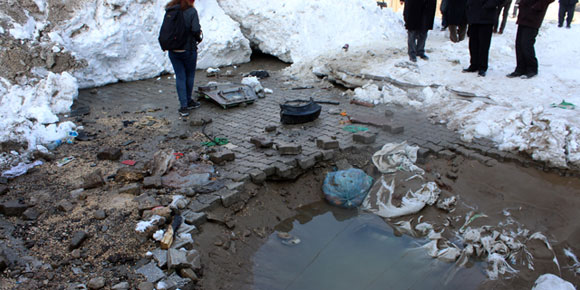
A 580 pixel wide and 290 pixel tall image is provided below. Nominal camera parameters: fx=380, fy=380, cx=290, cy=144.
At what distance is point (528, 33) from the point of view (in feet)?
20.9

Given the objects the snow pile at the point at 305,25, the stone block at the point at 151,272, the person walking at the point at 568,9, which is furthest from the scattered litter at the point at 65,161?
the person walking at the point at 568,9

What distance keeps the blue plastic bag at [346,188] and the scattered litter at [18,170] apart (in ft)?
11.5

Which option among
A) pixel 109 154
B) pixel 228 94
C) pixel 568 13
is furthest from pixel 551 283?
pixel 568 13

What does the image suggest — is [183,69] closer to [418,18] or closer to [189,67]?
[189,67]

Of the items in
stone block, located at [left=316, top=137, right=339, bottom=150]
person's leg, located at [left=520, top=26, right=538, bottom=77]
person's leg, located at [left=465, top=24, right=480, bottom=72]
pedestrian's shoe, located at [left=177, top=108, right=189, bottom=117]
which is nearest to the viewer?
stone block, located at [left=316, top=137, right=339, bottom=150]

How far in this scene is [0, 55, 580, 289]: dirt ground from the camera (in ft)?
10.3

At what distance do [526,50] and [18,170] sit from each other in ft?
25.5

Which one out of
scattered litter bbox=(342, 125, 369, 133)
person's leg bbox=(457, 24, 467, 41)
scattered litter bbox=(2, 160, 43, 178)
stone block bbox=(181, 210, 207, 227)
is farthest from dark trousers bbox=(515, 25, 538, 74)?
scattered litter bbox=(2, 160, 43, 178)

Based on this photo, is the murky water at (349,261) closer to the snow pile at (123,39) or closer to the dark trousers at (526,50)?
the dark trousers at (526,50)

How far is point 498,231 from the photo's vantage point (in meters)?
3.89

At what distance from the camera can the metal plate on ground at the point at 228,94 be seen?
688cm

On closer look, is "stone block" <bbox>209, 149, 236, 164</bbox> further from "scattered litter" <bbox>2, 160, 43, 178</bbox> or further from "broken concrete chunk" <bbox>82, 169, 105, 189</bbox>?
"scattered litter" <bbox>2, 160, 43, 178</bbox>

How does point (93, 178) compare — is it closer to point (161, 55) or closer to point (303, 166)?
point (303, 166)

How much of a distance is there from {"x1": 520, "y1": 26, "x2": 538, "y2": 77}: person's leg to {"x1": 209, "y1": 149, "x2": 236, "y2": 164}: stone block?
534cm
